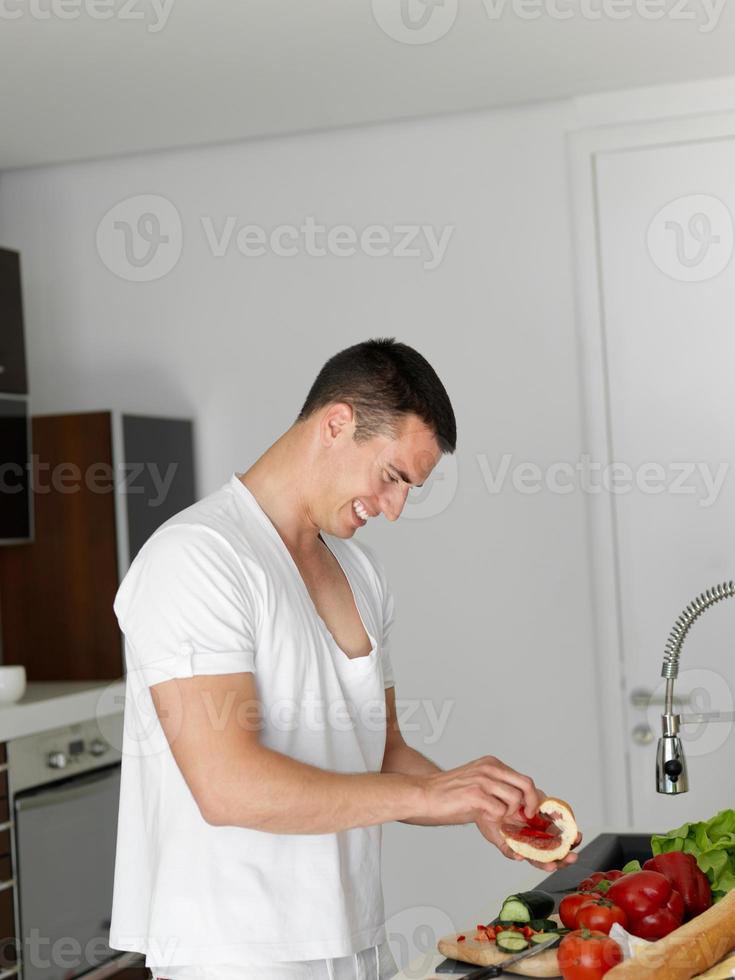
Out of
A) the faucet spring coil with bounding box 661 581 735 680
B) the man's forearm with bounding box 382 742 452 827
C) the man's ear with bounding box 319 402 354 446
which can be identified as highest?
the man's ear with bounding box 319 402 354 446

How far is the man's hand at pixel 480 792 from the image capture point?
1.49 meters

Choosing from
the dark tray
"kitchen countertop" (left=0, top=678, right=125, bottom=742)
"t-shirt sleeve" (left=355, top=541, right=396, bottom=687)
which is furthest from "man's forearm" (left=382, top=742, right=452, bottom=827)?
"kitchen countertop" (left=0, top=678, right=125, bottom=742)

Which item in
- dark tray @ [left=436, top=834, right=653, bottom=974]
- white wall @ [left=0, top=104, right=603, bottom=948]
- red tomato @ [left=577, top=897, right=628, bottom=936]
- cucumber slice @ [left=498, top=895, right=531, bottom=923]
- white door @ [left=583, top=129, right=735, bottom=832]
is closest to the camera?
red tomato @ [left=577, top=897, right=628, bottom=936]

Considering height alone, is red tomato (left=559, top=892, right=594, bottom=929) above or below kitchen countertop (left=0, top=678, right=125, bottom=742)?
below

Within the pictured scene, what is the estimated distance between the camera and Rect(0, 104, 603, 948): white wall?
3492mm

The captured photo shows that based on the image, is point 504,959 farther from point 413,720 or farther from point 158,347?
point 158,347

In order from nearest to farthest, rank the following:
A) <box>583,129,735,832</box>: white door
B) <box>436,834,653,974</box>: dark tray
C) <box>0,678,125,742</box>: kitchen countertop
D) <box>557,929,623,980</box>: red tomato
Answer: <box>557,929,623,980</box>: red tomato
<box>436,834,653,974</box>: dark tray
<box>0,678,125,742</box>: kitchen countertop
<box>583,129,735,832</box>: white door

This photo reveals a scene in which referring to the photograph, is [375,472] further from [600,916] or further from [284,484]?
[600,916]

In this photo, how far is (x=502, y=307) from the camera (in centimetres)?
354

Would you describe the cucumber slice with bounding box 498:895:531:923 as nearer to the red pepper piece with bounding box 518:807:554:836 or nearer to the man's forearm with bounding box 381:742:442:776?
the red pepper piece with bounding box 518:807:554:836

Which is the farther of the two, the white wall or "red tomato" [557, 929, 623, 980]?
the white wall

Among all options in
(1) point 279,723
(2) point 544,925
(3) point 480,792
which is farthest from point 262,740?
(2) point 544,925

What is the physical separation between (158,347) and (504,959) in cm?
269

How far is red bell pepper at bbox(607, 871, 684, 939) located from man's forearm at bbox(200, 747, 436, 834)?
0.85ft
